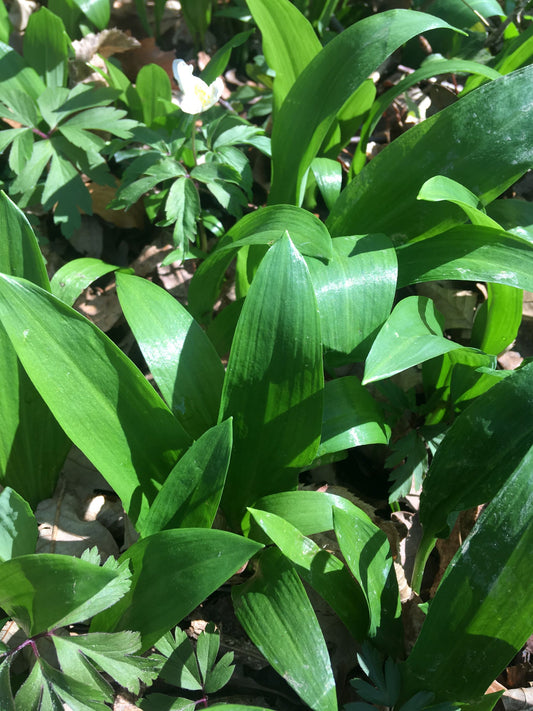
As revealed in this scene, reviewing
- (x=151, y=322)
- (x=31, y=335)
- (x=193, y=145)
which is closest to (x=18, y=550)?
(x=31, y=335)

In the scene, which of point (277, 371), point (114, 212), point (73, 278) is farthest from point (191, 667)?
point (114, 212)

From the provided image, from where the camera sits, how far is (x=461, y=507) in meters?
1.17

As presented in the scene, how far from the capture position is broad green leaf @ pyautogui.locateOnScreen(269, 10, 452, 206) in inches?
54.0

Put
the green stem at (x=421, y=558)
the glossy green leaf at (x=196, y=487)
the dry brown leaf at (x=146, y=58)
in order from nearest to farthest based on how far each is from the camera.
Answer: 1. the glossy green leaf at (x=196, y=487)
2. the green stem at (x=421, y=558)
3. the dry brown leaf at (x=146, y=58)

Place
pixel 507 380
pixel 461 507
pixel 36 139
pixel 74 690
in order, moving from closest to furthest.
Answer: pixel 74 690, pixel 507 380, pixel 461 507, pixel 36 139

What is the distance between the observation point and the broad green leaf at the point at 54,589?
2.97 ft

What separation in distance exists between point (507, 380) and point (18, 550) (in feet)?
3.07

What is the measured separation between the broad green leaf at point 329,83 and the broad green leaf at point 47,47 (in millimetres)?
737

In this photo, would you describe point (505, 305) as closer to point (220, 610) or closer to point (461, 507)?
point (461, 507)

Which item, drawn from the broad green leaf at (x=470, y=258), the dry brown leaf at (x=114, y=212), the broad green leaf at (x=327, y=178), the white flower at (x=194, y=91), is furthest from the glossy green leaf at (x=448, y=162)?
the dry brown leaf at (x=114, y=212)

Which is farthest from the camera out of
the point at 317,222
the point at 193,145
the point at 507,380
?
the point at 193,145

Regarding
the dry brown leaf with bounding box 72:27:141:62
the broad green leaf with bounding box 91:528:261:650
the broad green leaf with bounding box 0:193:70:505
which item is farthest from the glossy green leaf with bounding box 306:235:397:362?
the dry brown leaf with bounding box 72:27:141:62

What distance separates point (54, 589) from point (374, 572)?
1.82ft

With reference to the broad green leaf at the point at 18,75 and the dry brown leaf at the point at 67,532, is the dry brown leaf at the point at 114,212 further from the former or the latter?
the dry brown leaf at the point at 67,532
